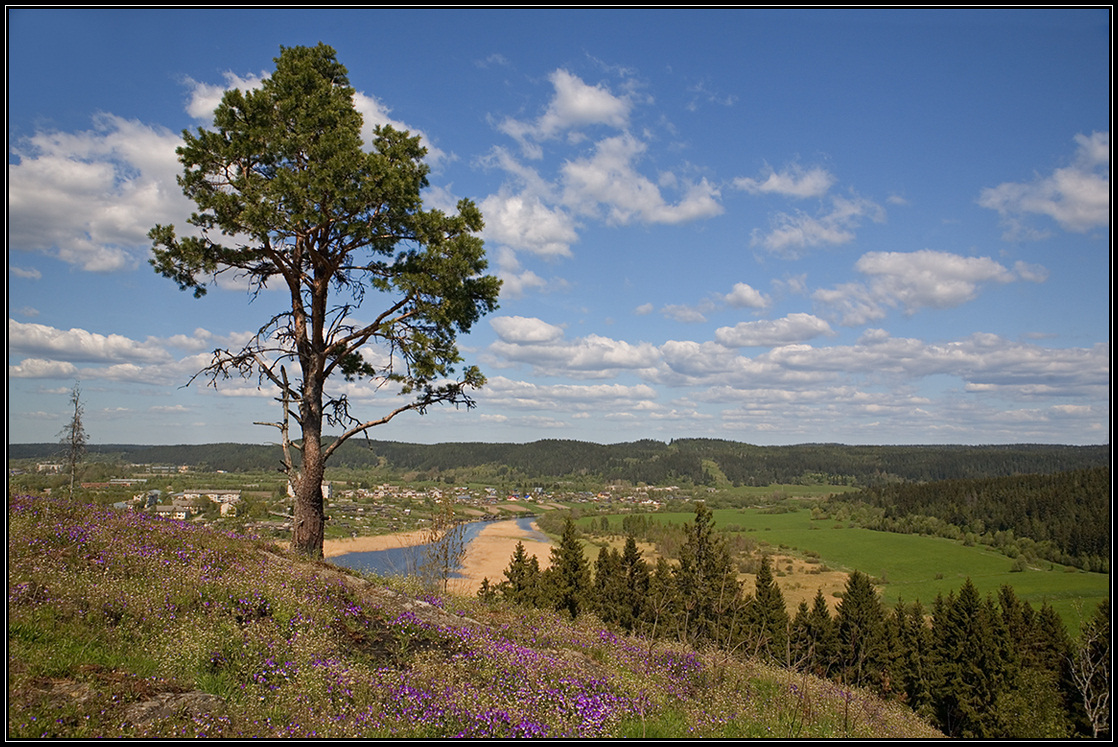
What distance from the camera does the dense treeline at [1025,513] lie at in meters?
103

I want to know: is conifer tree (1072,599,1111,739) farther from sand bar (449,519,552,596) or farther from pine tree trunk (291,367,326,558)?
sand bar (449,519,552,596)

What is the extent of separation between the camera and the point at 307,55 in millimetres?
12117

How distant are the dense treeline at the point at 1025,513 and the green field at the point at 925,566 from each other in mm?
5614

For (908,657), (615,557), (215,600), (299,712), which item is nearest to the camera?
(299,712)

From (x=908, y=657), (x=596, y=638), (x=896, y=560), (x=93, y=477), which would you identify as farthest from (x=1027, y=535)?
(x=93, y=477)

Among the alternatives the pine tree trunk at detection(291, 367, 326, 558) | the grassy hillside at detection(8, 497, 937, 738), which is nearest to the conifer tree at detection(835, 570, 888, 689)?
the grassy hillside at detection(8, 497, 937, 738)

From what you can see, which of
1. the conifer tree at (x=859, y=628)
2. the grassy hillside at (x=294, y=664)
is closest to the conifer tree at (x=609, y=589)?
the conifer tree at (x=859, y=628)

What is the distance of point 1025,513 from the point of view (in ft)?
399

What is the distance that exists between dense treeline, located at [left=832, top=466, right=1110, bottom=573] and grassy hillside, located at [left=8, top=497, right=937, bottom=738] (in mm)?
126257

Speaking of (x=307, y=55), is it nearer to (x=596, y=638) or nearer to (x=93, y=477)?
(x=596, y=638)

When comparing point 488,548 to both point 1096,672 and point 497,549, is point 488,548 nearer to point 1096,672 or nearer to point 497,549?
point 497,549

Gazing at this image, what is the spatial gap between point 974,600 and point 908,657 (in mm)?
7050

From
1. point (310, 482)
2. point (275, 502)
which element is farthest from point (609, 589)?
point (310, 482)

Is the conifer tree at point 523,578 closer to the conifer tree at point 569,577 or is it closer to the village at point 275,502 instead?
the conifer tree at point 569,577
